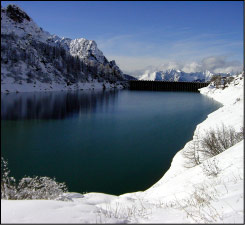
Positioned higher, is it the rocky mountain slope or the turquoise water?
the rocky mountain slope

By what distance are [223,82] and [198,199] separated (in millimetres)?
100543

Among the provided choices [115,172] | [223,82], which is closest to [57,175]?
[115,172]

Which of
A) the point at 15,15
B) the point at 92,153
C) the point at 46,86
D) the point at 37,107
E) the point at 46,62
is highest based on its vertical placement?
the point at 15,15

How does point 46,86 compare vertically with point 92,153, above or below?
above

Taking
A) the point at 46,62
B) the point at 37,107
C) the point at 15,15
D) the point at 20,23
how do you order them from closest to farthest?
the point at 37,107 < the point at 46,62 < the point at 20,23 < the point at 15,15

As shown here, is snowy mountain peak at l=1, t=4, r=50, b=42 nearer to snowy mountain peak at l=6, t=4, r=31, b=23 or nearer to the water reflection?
snowy mountain peak at l=6, t=4, r=31, b=23

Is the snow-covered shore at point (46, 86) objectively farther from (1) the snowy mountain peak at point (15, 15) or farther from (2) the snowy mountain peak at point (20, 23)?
(1) the snowy mountain peak at point (15, 15)

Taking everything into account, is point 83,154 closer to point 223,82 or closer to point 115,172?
point 115,172

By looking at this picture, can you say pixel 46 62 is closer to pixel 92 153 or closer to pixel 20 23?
pixel 20 23

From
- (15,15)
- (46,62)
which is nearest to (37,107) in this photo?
(46,62)

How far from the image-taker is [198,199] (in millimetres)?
7277

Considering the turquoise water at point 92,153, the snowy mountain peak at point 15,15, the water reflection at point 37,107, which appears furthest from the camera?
the snowy mountain peak at point 15,15

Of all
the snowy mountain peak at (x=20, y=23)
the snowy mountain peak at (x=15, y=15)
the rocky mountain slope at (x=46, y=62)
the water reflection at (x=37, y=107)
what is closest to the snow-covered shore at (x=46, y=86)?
the rocky mountain slope at (x=46, y=62)

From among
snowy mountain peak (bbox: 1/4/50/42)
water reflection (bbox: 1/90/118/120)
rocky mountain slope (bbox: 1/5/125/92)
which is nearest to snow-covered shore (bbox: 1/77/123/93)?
rocky mountain slope (bbox: 1/5/125/92)
